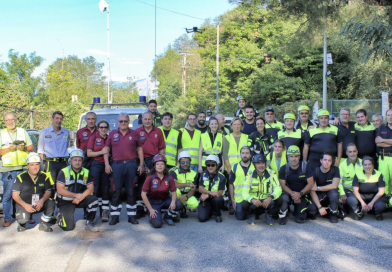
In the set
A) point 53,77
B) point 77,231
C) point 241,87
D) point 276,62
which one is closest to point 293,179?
point 77,231

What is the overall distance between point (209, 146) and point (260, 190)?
1.63 metres

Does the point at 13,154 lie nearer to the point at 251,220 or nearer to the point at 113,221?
the point at 113,221

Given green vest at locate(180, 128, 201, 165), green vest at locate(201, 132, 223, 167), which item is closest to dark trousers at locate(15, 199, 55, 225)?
green vest at locate(180, 128, 201, 165)

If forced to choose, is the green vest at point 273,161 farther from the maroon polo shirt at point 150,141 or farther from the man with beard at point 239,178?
the maroon polo shirt at point 150,141

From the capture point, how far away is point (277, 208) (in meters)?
7.85

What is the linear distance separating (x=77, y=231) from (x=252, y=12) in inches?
1343

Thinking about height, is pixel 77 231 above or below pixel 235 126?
below

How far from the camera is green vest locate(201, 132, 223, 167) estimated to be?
9109mm

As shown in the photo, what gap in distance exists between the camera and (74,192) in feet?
25.8

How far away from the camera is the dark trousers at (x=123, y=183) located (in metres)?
8.03

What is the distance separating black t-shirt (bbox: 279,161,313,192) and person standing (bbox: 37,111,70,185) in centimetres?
428

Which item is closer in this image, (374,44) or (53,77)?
(374,44)

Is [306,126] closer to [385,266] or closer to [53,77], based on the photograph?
[385,266]

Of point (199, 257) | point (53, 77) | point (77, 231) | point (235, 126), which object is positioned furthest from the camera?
point (53, 77)
